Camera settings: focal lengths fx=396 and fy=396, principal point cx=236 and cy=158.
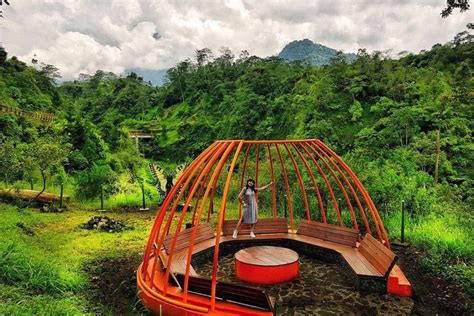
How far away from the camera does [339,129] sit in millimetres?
23594

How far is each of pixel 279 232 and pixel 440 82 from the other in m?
16.3

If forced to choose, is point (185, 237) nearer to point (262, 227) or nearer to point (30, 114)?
point (262, 227)

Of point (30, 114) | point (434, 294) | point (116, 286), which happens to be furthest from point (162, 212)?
point (30, 114)

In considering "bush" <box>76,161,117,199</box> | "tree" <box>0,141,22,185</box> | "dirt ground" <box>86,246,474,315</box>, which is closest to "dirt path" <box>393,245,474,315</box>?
"dirt ground" <box>86,246,474,315</box>

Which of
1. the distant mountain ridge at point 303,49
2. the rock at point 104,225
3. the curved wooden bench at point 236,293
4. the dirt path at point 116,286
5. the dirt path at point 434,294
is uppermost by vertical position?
the distant mountain ridge at point 303,49

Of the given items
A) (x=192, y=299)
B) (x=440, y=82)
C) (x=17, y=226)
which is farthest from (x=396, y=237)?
(x=440, y=82)

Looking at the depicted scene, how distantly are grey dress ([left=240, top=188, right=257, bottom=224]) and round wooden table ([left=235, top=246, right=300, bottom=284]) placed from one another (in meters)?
1.46

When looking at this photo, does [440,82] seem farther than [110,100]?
No

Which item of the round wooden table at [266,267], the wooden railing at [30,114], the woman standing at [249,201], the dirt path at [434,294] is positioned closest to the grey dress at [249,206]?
the woman standing at [249,201]

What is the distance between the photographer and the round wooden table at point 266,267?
8789 millimetres

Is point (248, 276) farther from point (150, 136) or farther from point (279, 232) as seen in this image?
point (150, 136)

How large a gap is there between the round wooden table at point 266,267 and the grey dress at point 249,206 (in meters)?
1.46

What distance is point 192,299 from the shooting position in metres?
7.20

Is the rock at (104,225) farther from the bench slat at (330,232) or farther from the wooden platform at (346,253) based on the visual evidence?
→ the bench slat at (330,232)
